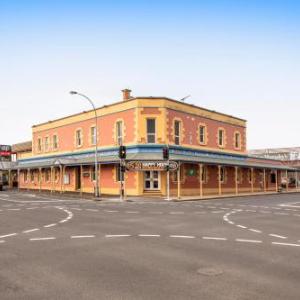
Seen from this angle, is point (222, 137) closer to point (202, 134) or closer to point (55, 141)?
point (202, 134)

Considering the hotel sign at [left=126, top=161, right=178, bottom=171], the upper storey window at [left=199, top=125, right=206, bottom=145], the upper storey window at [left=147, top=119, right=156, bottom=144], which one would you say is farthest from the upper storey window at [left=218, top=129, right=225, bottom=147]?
the hotel sign at [left=126, top=161, right=178, bottom=171]

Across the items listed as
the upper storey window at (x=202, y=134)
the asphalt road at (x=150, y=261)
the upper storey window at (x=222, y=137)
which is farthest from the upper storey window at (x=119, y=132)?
the asphalt road at (x=150, y=261)

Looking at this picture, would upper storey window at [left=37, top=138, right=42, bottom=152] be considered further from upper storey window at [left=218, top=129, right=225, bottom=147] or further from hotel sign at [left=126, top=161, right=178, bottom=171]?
upper storey window at [left=218, top=129, right=225, bottom=147]

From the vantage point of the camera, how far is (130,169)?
31.5 m

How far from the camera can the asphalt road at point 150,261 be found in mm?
6055

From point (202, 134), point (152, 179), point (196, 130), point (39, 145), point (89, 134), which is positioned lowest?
point (152, 179)

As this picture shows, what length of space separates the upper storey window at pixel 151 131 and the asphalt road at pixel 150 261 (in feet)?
67.2

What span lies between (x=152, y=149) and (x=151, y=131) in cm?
166

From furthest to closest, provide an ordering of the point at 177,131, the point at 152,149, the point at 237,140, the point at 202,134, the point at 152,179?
1. the point at 237,140
2. the point at 202,134
3. the point at 177,131
4. the point at 152,149
5. the point at 152,179

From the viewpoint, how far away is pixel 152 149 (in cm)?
3375

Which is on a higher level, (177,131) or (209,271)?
(177,131)

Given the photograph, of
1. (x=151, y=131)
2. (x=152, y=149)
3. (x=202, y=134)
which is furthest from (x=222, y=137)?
(x=152, y=149)

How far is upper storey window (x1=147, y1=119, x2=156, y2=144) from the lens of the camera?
1342 inches

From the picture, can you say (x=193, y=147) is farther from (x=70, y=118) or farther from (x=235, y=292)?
(x=235, y=292)
